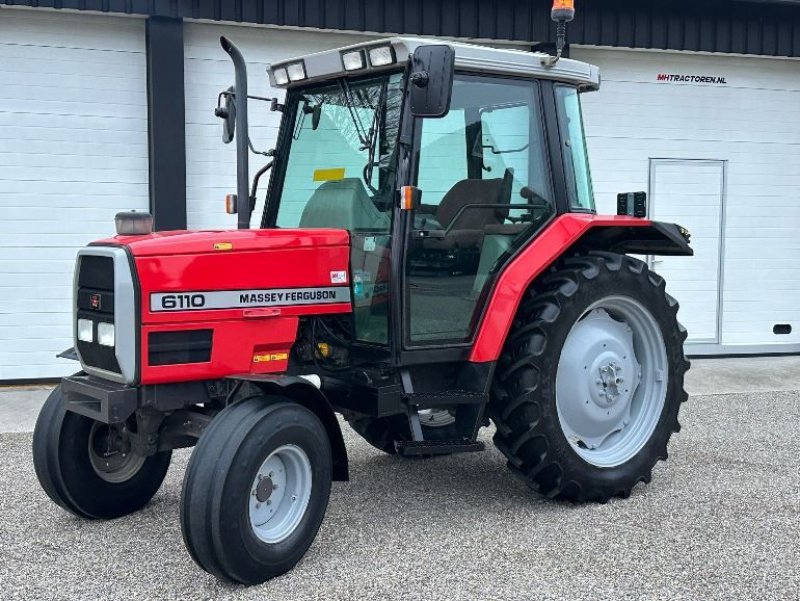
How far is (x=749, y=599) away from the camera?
3.47 meters

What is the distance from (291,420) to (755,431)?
3886 millimetres

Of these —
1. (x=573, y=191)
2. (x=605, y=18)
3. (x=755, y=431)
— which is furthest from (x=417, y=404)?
(x=605, y=18)

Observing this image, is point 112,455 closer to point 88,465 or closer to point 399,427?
point 88,465

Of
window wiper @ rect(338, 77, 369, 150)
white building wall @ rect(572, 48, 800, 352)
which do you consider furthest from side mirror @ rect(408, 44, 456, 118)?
white building wall @ rect(572, 48, 800, 352)

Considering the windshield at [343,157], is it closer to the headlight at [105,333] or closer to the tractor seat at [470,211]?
the tractor seat at [470,211]

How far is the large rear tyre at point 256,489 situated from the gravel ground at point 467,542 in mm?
127

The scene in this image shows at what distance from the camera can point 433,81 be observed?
3814mm

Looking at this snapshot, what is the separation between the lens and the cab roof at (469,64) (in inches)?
162

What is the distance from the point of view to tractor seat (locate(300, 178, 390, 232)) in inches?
169

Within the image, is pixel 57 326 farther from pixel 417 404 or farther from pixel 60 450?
pixel 417 404

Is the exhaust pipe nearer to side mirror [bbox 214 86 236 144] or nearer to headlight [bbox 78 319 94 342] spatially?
side mirror [bbox 214 86 236 144]

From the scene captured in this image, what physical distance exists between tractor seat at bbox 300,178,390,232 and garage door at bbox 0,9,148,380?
4.02 m

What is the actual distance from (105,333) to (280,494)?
0.99 meters

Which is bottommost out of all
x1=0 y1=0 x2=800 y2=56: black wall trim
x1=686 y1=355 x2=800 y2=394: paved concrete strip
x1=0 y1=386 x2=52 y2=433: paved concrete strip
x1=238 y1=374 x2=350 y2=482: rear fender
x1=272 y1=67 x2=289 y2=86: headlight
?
x1=0 y1=386 x2=52 y2=433: paved concrete strip
